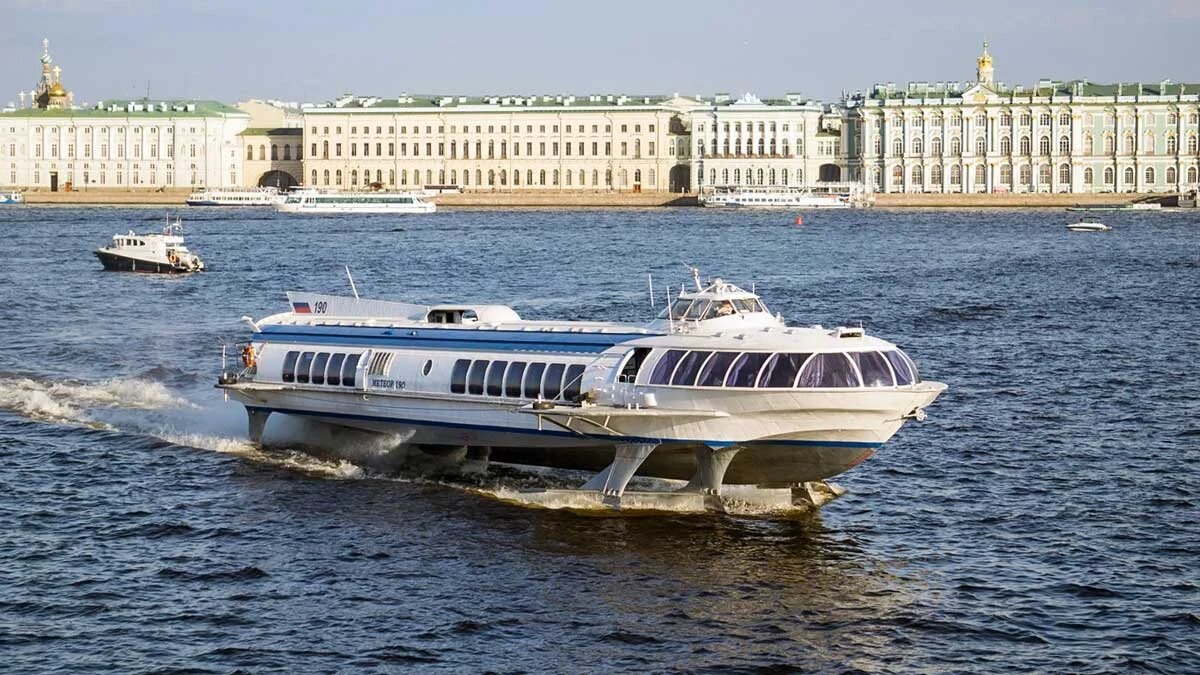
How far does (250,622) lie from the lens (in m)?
21.7

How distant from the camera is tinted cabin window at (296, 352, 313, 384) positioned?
31.2 metres

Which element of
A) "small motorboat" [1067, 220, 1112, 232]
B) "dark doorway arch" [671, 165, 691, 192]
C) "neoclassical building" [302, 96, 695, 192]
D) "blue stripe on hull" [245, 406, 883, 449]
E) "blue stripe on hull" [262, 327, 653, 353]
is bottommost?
"blue stripe on hull" [245, 406, 883, 449]

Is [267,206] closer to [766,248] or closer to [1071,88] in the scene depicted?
[1071,88]

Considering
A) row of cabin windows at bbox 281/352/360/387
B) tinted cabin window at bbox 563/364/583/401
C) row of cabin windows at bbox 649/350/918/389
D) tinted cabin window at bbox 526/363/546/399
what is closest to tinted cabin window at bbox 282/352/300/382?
row of cabin windows at bbox 281/352/360/387

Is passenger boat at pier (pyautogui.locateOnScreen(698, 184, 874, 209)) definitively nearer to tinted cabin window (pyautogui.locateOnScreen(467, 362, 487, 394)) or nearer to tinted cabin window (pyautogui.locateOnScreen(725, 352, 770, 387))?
tinted cabin window (pyautogui.locateOnScreen(467, 362, 487, 394))

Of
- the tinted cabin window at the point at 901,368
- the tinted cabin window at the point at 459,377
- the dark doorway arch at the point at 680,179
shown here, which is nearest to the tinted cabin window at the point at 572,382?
the tinted cabin window at the point at 459,377

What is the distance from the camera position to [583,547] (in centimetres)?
2498

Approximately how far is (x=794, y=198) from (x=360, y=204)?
40.8 metres

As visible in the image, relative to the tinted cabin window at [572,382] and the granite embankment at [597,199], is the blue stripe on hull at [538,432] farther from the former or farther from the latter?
the granite embankment at [597,199]

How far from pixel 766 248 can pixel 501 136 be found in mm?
96064

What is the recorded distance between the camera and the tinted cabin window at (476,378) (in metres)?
28.6

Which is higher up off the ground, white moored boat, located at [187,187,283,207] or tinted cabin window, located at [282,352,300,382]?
white moored boat, located at [187,187,283,207]

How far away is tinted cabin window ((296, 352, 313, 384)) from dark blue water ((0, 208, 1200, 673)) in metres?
1.15

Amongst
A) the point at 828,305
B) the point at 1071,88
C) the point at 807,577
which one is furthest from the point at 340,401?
the point at 1071,88
